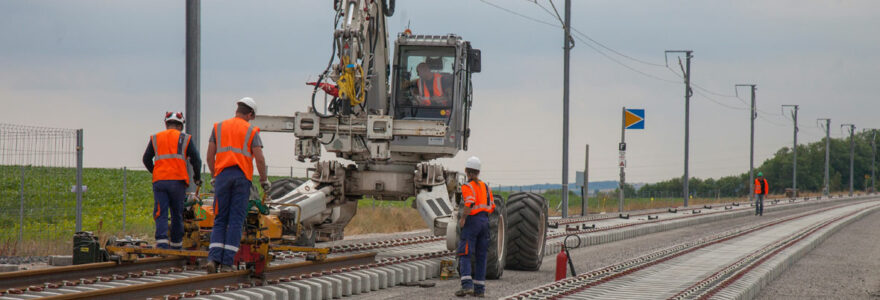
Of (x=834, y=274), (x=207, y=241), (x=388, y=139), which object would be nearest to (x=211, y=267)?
(x=207, y=241)

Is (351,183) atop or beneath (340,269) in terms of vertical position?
atop

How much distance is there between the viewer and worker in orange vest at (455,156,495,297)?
1288cm

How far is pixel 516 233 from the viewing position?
16.5 metres

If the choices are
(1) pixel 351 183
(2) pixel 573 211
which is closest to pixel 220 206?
(1) pixel 351 183

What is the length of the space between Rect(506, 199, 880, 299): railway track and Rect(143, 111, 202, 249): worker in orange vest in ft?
14.1

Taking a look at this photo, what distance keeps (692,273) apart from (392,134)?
5.17m

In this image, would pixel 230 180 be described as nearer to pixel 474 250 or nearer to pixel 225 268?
pixel 225 268

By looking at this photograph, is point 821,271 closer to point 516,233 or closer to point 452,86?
point 516,233

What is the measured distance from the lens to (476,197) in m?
13.0

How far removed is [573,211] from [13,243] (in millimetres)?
33079

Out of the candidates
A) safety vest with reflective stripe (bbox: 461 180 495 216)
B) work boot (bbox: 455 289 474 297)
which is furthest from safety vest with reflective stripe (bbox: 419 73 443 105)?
work boot (bbox: 455 289 474 297)

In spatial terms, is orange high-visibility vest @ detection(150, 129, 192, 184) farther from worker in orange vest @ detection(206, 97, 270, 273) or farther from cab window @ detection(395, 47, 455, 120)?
cab window @ detection(395, 47, 455, 120)

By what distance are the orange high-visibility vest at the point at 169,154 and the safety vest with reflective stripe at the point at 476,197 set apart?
3518 millimetres

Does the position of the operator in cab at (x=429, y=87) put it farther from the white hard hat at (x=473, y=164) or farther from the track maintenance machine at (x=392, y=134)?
the white hard hat at (x=473, y=164)
